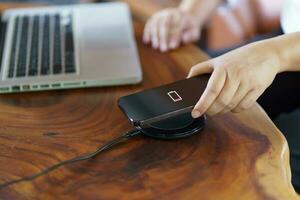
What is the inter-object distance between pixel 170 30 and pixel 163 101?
30cm

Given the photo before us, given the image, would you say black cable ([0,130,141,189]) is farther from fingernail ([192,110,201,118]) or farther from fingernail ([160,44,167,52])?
fingernail ([160,44,167,52])

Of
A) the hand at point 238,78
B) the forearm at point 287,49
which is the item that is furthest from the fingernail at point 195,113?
the forearm at point 287,49

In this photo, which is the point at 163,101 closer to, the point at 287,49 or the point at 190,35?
the point at 287,49

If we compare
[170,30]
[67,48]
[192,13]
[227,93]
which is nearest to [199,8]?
[192,13]

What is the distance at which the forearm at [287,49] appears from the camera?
659 millimetres

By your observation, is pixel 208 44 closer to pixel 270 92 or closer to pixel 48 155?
pixel 270 92

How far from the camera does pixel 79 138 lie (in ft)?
2.06

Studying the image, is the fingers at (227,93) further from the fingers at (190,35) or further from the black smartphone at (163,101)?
the fingers at (190,35)

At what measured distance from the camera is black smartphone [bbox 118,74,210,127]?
1.96 ft

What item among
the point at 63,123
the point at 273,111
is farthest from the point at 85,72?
the point at 273,111

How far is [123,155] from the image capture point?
0.59 meters

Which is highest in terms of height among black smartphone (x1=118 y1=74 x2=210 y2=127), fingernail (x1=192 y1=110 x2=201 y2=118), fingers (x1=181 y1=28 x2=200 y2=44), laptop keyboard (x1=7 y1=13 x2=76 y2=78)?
black smartphone (x1=118 y1=74 x2=210 y2=127)

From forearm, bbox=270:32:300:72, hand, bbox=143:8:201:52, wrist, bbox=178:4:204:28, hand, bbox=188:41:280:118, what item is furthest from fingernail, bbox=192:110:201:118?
wrist, bbox=178:4:204:28

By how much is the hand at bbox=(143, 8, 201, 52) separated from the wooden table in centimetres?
17
